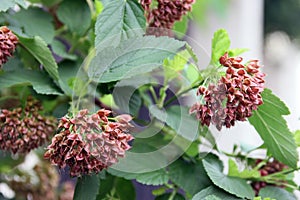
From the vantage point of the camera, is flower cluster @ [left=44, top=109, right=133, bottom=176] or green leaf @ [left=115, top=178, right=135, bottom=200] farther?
green leaf @ [left=115, top=178, right=135, bottom=200]

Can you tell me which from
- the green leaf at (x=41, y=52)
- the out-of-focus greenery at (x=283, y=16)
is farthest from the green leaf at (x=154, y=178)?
the out-of-focus greenery at (x=283, y=16)

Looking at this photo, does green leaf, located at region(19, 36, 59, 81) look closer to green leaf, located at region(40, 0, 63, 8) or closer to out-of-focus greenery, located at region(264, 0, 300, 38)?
green leaf, located at region(40, 0, 63, 8)

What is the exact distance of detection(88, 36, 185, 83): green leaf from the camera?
0.37 metres

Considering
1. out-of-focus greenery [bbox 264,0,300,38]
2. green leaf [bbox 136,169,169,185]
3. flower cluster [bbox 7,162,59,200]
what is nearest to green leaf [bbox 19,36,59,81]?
green leaf [bbox 136,169,169,185]

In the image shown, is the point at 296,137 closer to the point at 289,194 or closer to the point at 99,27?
the point at 289,194

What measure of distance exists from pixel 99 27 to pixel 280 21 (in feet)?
7.44

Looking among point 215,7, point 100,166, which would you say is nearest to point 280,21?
point 215,7

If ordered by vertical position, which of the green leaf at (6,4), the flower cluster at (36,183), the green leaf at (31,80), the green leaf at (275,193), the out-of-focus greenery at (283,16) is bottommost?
the flower cluster at (36,183)

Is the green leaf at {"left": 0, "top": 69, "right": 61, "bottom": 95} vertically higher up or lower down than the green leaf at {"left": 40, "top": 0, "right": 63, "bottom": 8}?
lower down

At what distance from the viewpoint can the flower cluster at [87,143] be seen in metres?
0.34

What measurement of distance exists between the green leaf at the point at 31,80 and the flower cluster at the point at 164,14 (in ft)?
0.30

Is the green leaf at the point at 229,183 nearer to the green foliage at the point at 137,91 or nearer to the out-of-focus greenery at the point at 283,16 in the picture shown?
the green foliage at the point at 137,91

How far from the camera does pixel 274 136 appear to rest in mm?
414

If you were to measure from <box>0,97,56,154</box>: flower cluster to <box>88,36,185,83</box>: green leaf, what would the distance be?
0.09m
